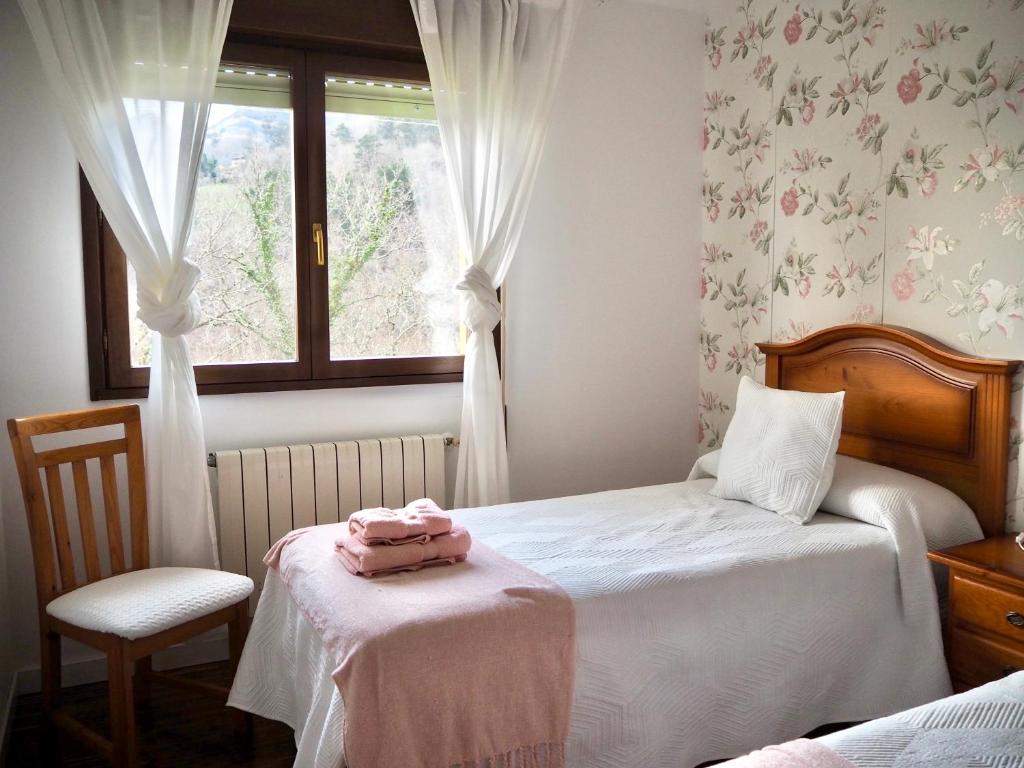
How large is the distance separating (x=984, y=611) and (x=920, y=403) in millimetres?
792

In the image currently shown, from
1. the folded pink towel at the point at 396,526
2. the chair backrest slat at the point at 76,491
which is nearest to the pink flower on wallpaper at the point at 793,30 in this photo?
the folded pink towel at the point at 396,526

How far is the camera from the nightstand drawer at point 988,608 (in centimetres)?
221

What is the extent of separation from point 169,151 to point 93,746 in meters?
1.85

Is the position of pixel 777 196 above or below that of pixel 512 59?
below

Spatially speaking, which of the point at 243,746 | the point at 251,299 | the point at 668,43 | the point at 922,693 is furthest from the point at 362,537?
the point at 668,43

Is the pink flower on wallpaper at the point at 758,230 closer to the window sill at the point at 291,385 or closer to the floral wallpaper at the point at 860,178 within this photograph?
the floral wallpaper at the point at 860,178

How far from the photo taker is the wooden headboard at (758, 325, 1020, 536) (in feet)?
8.63

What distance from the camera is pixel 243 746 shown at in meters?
2.50

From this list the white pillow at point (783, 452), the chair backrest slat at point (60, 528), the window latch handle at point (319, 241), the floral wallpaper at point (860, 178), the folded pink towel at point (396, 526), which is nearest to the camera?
the folded pink towel at point (396, 526)

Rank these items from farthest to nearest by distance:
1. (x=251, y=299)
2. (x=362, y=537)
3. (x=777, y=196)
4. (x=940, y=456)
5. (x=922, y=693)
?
(x=777, y=196)
(x=251, y=299)
(x=940, y=456)
(x=922, y=693)
(x=362, y=537)

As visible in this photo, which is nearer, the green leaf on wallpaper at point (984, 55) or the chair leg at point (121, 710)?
the chair leg at point (121, 710)

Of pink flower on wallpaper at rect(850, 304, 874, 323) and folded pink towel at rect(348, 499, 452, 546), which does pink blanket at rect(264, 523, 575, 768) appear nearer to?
folded pink towel at rect(348, 499, 452, 546)

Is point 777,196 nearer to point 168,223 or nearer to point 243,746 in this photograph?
point 168,223

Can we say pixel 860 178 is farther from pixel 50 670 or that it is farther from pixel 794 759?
pixel 50 670
